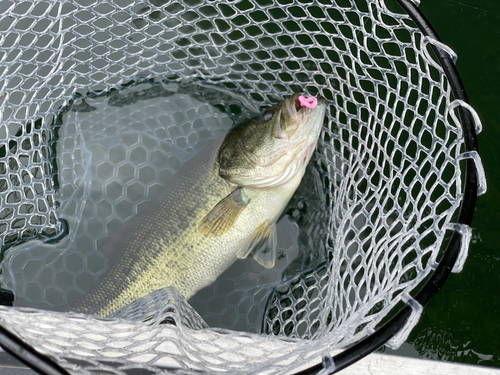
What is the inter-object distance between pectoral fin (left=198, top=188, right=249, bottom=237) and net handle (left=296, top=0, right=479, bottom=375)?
4.34ft

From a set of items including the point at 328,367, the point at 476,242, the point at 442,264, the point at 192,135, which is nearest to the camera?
the point at 328,367

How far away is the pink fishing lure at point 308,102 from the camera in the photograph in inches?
103

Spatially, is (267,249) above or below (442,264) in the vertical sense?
below

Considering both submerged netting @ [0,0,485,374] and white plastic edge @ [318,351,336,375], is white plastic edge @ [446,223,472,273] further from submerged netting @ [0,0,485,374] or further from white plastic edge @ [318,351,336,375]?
submerged netting @ [0,0,485,374]

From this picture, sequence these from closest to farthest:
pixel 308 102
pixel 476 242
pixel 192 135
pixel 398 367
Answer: pixel 398 367 → pixel 308 102 → pixel 476 242 → pixel 192 135

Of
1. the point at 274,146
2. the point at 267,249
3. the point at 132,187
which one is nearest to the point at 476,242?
the point at 267,249

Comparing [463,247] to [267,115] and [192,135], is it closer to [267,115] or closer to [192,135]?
[267,115]

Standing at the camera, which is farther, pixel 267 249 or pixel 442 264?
pixel 267 249

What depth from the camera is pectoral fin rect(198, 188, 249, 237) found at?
2.84 m

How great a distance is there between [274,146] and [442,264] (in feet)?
4.57

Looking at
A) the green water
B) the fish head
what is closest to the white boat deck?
the green water

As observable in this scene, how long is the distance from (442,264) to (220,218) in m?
1.47

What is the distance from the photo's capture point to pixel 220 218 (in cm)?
284

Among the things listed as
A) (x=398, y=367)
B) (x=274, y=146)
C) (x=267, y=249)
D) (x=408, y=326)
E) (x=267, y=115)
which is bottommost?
(x=267, y=249)
